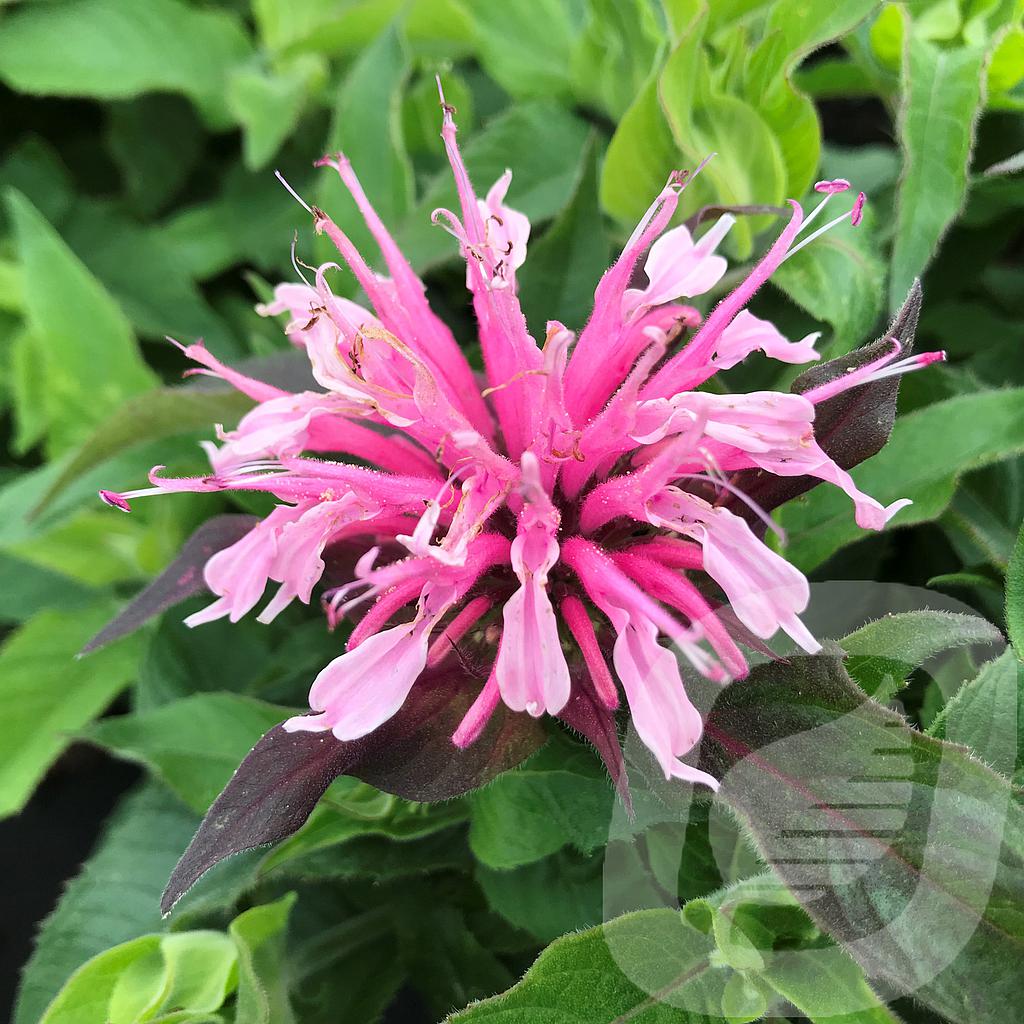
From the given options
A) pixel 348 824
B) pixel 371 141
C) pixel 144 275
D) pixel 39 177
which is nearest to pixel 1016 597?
pixel 348 824

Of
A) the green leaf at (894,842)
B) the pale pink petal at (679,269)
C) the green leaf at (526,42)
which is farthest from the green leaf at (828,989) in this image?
the green leaf at (526,42)

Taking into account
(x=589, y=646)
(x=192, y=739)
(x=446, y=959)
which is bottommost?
(x=446, y=959)

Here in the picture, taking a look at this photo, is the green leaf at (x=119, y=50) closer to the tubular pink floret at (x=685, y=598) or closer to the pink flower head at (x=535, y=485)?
the pink flower head at (x=535, y=485)

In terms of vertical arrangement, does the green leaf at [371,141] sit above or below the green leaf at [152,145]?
above

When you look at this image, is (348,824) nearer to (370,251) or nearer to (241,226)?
(370,251)

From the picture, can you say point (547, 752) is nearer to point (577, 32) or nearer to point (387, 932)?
point (387, 932)

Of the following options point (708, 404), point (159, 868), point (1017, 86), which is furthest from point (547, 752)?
point (1017, 86)

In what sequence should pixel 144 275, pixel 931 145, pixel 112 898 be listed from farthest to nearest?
pixel 144 275, pixel 112 898, pixel 931 145
